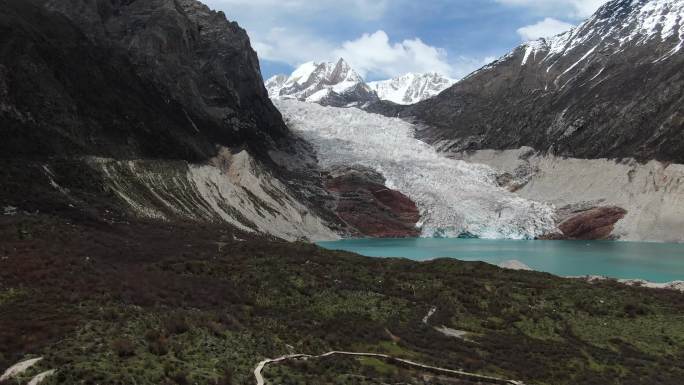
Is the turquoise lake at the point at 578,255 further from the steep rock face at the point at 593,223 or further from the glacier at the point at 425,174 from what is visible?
the glacier at the point at 425,174

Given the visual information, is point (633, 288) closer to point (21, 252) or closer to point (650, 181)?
point (21, 252)

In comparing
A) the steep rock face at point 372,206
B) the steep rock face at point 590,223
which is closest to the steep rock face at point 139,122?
the steep rock face at point 372,206

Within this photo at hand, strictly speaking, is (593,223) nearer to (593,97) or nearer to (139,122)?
(593,97)

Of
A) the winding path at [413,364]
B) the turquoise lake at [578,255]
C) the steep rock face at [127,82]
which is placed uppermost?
the steep rock face at [127,82]

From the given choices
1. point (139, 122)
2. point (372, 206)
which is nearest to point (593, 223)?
point (372, 206)

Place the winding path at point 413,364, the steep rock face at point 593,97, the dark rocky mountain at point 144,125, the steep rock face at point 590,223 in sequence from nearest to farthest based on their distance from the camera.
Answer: the winding path at point 413,364
the dark rocky mountain at point 144,125
the steep rock face at point 590,223
the steep rock face at point 593,97

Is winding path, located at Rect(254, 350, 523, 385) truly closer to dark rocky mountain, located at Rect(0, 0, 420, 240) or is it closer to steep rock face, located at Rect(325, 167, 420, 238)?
dark rocky mountain, located at Rect(0, 0, 420, 240)
